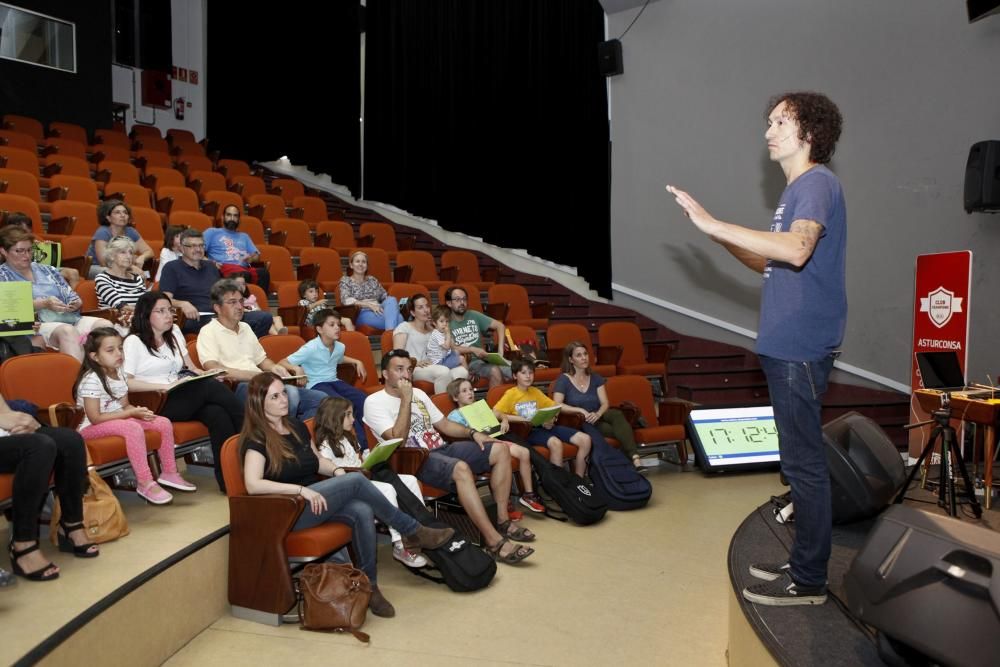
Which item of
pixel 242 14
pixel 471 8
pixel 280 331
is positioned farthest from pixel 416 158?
pixel 280 331

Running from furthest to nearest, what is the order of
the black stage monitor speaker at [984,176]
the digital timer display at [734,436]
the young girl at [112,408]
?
the digital timer display at [734,436] < the black stage monitor speaker at [984,176] < the young girl at [112,408]

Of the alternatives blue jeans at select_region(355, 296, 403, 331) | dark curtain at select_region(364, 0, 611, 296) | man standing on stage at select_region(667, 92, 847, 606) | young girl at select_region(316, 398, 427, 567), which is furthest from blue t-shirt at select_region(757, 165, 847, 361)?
dark curtain at select_region(364, 0, 611, 296)

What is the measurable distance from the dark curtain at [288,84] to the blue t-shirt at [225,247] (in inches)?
201

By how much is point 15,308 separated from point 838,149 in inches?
229

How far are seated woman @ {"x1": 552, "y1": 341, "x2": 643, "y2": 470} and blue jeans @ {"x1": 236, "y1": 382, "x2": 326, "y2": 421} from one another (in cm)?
159

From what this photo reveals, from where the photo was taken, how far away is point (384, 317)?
5.60 m

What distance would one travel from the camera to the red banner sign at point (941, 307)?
4855 mm

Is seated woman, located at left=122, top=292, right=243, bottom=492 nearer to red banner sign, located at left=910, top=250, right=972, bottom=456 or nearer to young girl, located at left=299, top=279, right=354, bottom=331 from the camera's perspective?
young girl, located at left=299, top=279, right=354, bottom=331

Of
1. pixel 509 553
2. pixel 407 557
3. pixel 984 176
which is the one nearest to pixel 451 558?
pixel 407 557

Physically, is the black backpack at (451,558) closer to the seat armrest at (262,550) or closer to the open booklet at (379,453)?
the open booklet at (379,453)

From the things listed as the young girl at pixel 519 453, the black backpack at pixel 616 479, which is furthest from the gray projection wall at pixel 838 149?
the young girl at pixel 519 453

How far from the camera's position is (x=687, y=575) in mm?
3584

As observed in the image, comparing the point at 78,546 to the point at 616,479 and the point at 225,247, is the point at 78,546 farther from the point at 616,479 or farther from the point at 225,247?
the point at 225,247

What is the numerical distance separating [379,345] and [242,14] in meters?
7.91
